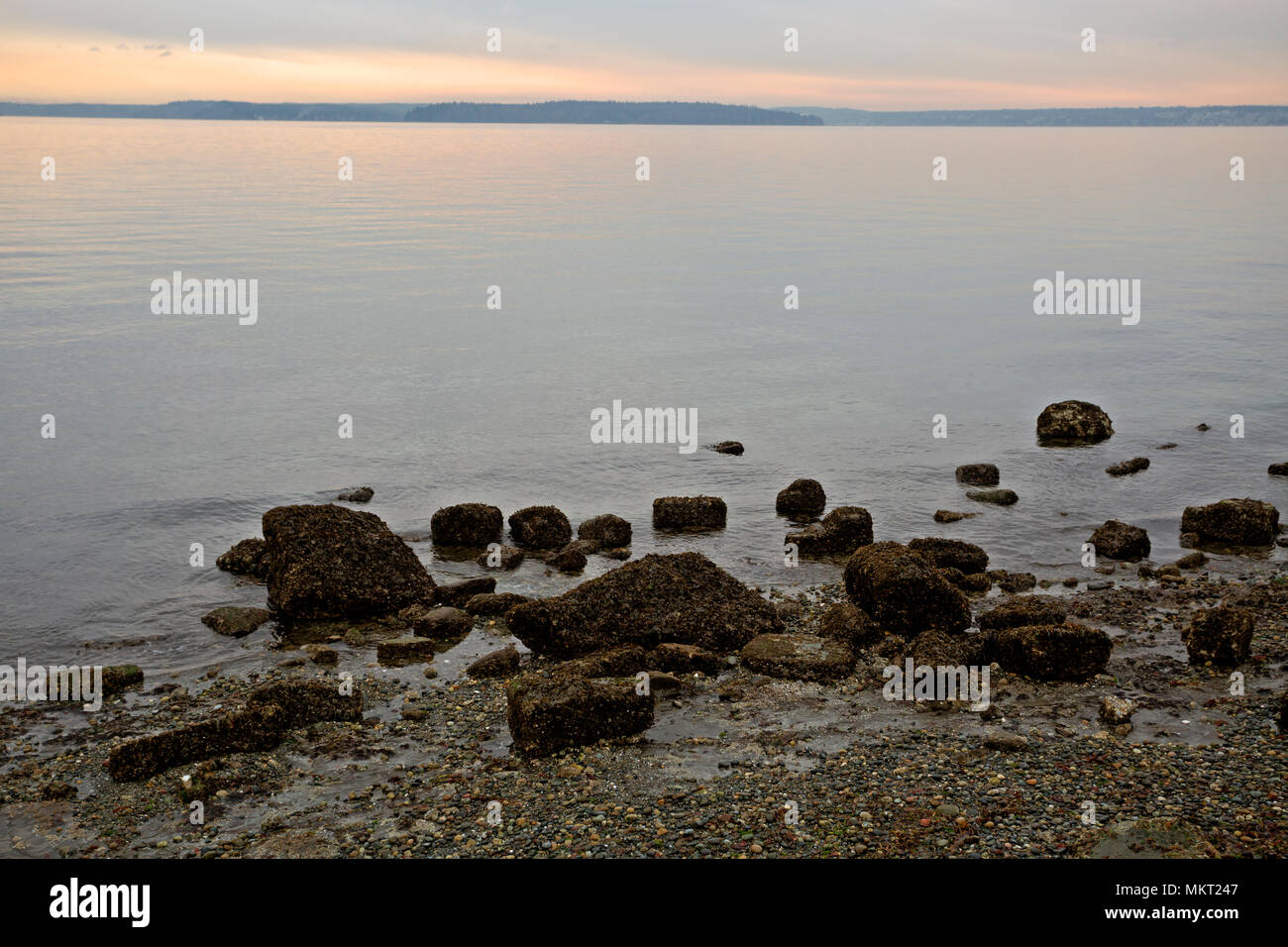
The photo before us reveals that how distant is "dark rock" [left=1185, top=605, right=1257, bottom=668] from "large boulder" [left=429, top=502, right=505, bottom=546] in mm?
11822

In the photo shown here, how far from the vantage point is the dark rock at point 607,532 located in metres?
21.0

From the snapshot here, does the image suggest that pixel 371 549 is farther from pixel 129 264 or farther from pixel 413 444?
pixel 129 264

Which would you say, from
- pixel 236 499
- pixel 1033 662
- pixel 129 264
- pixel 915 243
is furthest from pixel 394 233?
pixel 1033 662

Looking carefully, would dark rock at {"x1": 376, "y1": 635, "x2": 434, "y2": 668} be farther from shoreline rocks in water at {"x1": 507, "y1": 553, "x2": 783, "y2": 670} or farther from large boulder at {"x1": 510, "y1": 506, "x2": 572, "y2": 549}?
large boulder at {"x1": 510, "y1": 506, "x2": 572, "y2": 549}

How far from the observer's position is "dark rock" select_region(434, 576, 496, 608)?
59.1 ft

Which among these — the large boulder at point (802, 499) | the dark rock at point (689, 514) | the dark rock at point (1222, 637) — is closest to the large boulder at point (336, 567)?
the dark rock at point (689, 514)

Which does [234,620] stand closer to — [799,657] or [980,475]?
[799,657]

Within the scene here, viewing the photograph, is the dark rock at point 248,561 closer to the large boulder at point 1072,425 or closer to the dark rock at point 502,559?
the dark rock at point 502,559

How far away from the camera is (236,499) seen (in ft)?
79.3

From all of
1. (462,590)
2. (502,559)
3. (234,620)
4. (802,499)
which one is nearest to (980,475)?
(802,499)

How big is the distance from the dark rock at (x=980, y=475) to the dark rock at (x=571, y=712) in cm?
1428

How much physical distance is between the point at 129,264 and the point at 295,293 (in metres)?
10.9

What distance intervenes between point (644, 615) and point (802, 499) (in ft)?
27.2

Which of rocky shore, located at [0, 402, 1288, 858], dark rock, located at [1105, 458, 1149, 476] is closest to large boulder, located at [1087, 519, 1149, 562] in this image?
rocky shore, located at [0, 402, 1288, 858]
